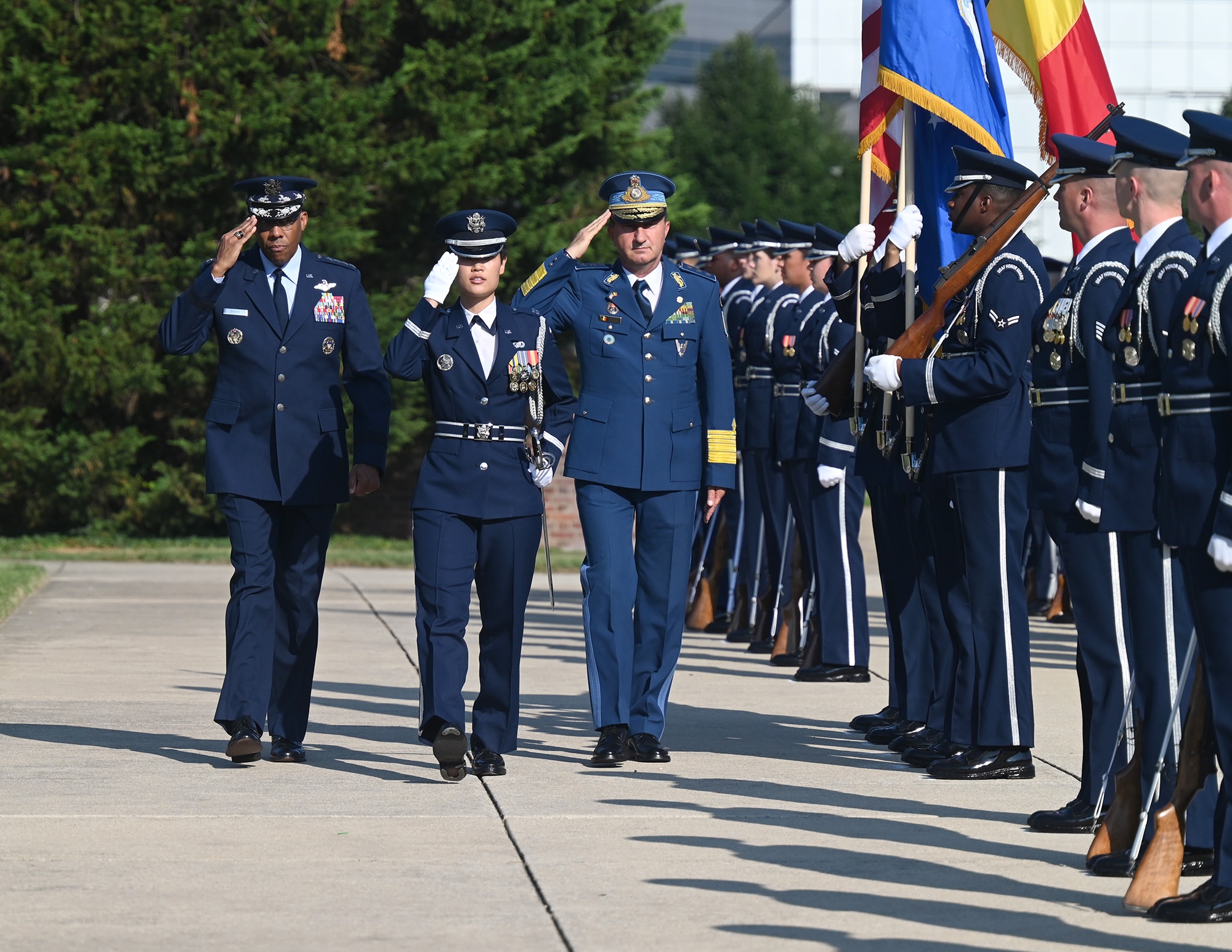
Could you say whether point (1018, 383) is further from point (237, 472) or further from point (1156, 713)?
point (237, 472)

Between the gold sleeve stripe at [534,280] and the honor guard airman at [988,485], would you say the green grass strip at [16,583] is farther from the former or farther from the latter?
the honor guard airman at [988,485]

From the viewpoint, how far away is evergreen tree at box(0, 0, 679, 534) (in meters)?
19.9

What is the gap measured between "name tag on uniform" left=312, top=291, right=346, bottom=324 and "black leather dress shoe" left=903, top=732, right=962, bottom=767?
2880 millimetres

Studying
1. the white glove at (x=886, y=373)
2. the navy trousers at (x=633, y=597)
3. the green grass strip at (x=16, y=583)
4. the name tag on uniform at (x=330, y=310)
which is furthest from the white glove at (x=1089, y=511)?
the green grass strip at (x=16, y=583)

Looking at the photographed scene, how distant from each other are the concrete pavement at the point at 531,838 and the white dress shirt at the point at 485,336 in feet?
5.19

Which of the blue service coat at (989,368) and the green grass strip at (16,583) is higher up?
the blue service coat at (989,368)

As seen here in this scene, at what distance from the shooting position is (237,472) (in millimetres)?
7559

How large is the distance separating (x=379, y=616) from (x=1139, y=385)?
29.5ft

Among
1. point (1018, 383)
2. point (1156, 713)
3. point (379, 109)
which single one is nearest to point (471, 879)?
point (1156, 713)

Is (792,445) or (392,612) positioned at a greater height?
(792,445)

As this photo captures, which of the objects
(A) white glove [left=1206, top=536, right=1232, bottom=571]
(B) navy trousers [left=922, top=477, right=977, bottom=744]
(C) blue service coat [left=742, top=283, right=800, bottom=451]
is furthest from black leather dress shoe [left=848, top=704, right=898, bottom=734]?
(A) white glove [left=1206, top=536, right=1232, bottom=571]

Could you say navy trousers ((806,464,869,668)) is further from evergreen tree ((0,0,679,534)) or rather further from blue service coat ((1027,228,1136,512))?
evergreen tree ((0,0,679,534))

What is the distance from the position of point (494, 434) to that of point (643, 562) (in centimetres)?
91

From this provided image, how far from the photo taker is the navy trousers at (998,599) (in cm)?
729
